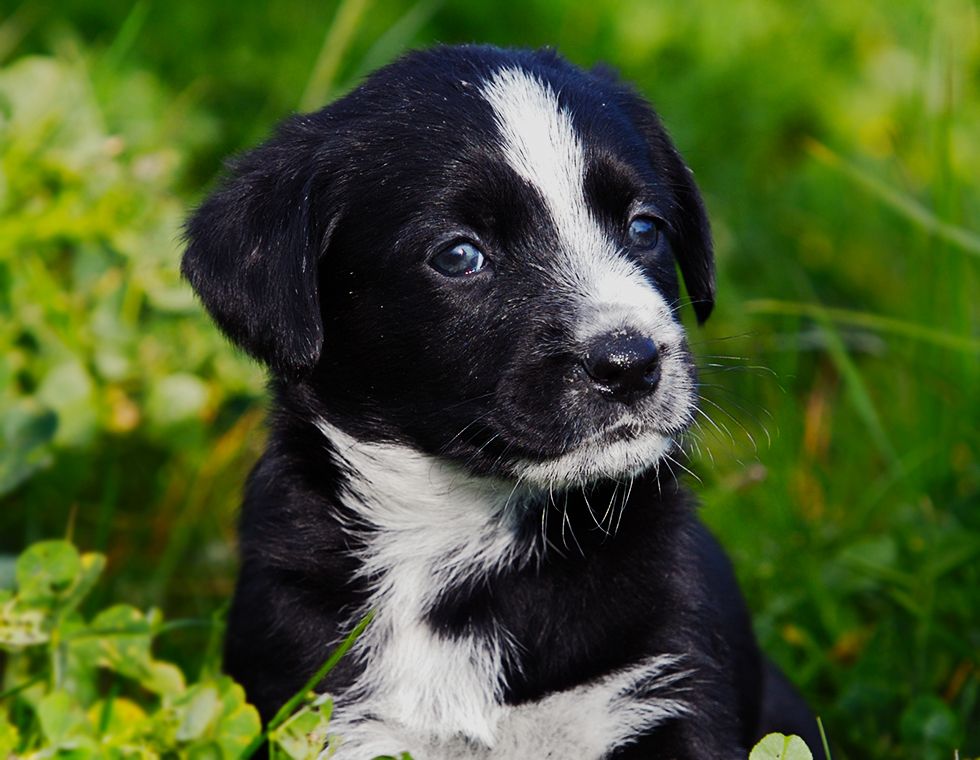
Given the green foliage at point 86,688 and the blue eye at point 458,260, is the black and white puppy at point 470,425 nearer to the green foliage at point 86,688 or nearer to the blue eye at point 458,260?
the blue eye at point 458,260

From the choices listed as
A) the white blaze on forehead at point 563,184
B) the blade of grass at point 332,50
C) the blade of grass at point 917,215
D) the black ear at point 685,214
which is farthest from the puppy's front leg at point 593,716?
the blade of grass at point 332,50

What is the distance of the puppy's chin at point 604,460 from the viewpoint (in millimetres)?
2850

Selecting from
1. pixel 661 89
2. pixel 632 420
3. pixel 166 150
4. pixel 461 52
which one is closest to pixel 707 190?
pixel 661 89

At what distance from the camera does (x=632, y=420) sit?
2.84 metres

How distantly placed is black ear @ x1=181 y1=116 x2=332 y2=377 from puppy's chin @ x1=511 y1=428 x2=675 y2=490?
20.5 inches

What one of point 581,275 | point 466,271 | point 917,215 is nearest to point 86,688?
point 466,271

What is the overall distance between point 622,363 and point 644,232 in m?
0.57

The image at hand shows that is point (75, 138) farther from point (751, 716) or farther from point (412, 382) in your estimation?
point (751, 716)

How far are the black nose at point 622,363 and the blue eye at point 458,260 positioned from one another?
1.16 ft

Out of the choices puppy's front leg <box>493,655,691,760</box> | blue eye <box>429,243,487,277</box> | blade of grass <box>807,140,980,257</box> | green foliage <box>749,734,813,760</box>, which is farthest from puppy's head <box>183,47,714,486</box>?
blade of grass <box>807,140,980,257</box>

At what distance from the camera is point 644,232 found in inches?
128

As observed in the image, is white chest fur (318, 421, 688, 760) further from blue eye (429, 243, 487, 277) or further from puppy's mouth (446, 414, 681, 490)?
blue eye (429, 243, 487, 277)

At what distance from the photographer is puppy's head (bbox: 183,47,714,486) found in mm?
2865

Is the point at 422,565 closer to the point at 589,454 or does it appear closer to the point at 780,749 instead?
the point at 589,454
